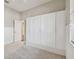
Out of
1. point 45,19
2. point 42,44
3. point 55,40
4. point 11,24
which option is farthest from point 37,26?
point 11,24

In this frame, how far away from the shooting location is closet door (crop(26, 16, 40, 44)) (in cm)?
520

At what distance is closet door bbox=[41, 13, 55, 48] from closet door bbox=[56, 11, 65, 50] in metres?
0.25

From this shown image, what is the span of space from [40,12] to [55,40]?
7.10 feet

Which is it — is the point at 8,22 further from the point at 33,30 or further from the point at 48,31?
the point at 48,31

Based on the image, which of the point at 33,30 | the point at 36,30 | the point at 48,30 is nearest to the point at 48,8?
the point at 48,30

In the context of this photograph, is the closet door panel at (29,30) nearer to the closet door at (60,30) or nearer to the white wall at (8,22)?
the white wall at (8,22)

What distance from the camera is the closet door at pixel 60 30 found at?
3.76m

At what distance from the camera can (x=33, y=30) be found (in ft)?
18.2

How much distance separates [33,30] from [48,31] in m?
1.40

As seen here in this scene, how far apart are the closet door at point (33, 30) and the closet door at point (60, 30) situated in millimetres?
1480

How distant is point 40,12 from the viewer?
17.3ft

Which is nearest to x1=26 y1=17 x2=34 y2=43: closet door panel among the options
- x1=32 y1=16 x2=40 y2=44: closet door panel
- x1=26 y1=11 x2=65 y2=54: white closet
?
x1=26 y1=11 x2=65 y2=54: white closet

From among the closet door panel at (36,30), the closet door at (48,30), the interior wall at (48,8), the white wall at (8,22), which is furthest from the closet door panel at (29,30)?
the white wall at (8,22)
